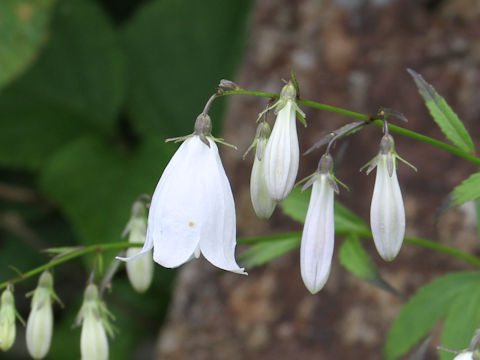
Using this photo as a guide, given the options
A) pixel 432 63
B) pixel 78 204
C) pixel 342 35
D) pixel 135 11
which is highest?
pixel 135 11

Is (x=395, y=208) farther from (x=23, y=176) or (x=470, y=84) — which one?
(x=23, y=176)

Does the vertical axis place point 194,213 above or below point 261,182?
below

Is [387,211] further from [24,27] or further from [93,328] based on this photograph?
[24,27]

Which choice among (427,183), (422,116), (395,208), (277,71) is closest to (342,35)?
(277,71)

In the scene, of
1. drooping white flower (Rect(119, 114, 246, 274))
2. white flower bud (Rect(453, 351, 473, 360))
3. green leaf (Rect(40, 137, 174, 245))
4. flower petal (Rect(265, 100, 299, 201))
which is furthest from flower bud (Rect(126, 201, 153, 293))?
green leaf (Rect(40, 137, 174, 245))

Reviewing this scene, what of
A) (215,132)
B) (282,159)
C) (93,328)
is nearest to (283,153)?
(282,159)

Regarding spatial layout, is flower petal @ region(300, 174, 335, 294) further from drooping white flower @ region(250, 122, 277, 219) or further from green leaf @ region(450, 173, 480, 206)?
green leaf @ region(450, 173, 480, 206)
